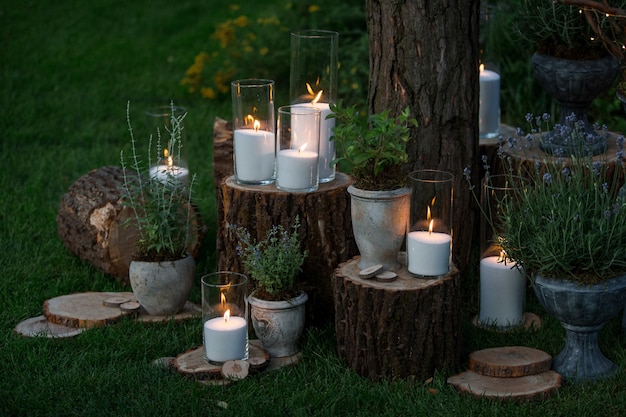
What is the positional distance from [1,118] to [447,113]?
462 cm

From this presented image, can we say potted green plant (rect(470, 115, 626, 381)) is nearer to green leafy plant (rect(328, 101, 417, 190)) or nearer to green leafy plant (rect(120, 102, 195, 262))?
green leafy plant (rect(328, 101, 417, 190))

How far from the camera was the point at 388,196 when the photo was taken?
3963 mm

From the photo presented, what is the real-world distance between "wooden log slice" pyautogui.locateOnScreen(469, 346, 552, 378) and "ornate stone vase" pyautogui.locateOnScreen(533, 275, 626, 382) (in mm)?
82

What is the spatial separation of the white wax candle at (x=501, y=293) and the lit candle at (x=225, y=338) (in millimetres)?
1195

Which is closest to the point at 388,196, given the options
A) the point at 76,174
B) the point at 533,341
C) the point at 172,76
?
the point at 533,341

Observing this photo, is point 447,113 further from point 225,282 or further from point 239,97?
point 225,282

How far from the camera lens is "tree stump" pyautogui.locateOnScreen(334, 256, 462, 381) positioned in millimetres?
3891

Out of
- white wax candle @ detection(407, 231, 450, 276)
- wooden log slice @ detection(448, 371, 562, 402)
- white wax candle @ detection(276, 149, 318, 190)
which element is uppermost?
white wax candle @ detection(276, 149, 318, 190)

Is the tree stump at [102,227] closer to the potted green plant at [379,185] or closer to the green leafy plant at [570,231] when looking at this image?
the potted green plant at [379,185]

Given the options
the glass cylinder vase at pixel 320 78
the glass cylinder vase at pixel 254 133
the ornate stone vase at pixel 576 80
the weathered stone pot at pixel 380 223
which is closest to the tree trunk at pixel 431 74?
the glass cylinder vase at pixel 320 78

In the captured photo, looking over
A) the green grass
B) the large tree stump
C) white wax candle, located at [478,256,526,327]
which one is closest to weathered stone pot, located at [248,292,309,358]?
the green grass

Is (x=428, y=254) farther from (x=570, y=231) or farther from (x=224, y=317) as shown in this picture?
(x=224, y=317)

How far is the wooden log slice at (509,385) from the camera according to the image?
382 centimetres

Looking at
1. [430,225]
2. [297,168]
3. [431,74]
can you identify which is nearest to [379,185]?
[430,225]
